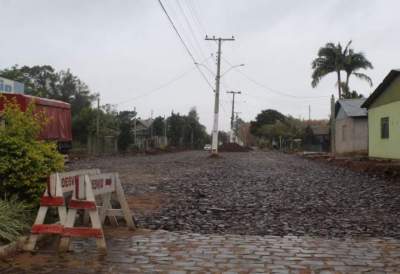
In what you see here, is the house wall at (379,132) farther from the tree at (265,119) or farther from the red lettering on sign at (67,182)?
the tree at (265,119)

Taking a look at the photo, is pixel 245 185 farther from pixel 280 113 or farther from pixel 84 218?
pixel 280 113

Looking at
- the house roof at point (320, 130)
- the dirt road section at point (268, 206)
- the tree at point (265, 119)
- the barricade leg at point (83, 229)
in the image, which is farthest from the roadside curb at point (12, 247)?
the tree at point (265, 119)

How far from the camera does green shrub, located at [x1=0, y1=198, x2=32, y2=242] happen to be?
6.74 metres

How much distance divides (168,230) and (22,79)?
6786cm

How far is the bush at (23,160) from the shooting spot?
→ 7773 millimetres

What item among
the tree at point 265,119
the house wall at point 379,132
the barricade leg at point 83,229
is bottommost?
the barricade leg at point 83,229

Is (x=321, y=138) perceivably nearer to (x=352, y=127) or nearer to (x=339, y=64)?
(x=339, y=64)

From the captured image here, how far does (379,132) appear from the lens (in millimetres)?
27406

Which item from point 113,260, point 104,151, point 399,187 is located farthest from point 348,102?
point 113,260

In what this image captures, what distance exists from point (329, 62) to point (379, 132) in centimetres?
3122

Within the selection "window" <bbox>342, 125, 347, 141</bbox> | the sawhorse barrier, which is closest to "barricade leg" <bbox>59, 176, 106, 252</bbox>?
the sawhorse barrier

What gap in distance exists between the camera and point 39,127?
27.5ft

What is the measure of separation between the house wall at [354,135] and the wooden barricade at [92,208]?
30.4 m

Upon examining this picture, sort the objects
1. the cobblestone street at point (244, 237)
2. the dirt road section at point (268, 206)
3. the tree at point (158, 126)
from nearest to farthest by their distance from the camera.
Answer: the cobblestone street at point (244, 237) → the dirt road section at point (268, 206) → the tree at point (158, 126)
